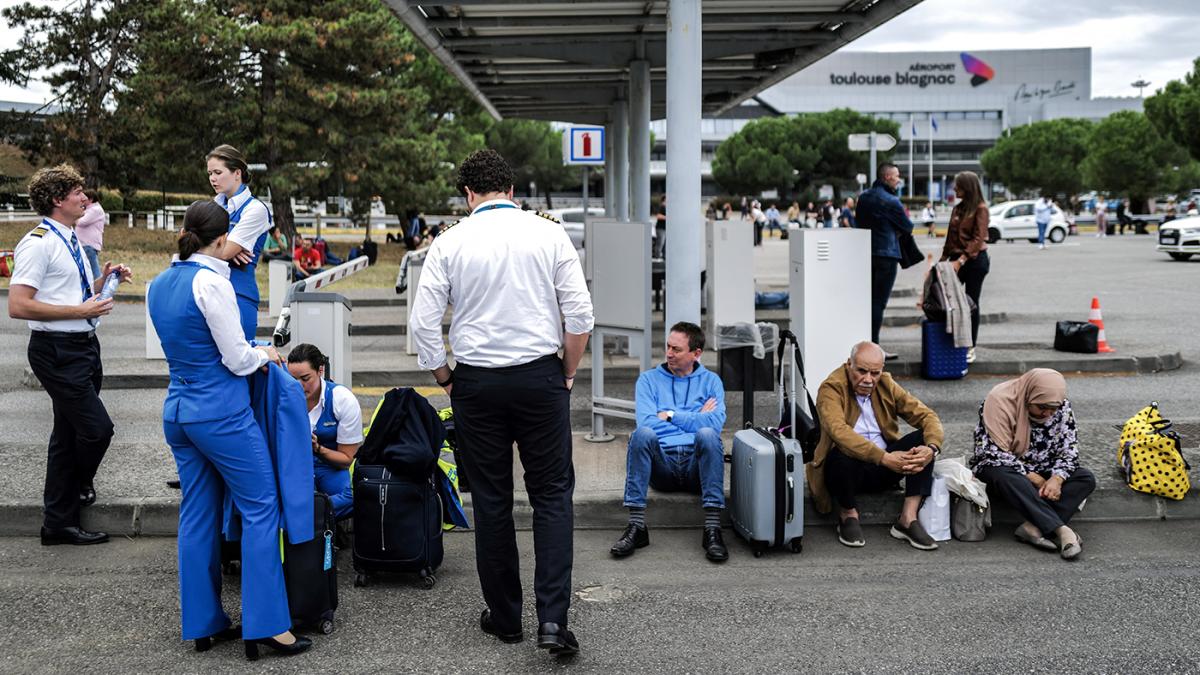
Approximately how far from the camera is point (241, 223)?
6035mm

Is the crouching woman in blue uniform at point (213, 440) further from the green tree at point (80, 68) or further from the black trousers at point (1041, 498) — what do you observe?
the green tree at point (80, 68)

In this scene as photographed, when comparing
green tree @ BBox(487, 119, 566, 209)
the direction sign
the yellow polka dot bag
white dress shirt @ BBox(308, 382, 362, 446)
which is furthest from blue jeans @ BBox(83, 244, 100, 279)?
green tree @ BBox(487, 119, 566, 209)

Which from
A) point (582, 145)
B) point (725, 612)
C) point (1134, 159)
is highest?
point (1134, 159)

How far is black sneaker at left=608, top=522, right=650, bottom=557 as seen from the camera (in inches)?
246

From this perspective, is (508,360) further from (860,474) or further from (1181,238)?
(1181,238)

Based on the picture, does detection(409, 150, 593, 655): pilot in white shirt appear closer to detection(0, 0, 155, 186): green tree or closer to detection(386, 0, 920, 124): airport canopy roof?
detection(386, 0, 920, 124): airport canopy roof

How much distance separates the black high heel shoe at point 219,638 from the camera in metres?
4.93

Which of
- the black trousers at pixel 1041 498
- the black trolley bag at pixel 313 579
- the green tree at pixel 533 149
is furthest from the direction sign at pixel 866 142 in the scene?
the green tree at pixel 533 149

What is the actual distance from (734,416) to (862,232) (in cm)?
180

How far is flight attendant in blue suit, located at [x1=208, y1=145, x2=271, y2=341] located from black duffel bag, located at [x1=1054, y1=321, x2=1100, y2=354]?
9.63 metres

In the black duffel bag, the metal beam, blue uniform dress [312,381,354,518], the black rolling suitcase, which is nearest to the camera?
the black rolling suitcase

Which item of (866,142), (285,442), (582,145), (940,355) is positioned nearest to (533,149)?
(582,145)

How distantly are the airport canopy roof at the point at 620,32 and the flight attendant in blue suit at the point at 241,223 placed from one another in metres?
4.27

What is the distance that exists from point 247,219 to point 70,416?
139 cm
